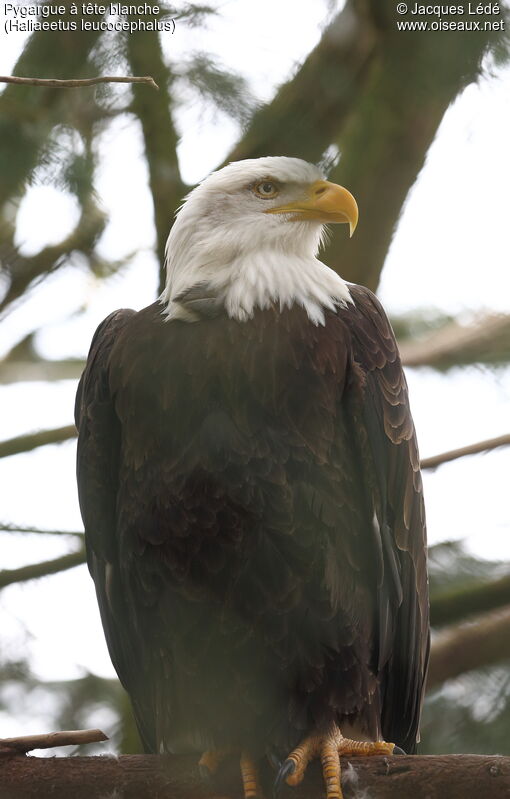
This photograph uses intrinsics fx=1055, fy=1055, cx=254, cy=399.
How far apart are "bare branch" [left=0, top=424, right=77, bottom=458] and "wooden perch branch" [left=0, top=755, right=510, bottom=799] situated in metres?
1.53

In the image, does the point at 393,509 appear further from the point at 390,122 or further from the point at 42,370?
the point at 42,370

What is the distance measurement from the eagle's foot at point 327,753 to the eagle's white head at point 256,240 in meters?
1.43

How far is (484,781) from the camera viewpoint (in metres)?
2.83

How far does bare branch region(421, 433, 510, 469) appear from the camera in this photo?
14.5ft

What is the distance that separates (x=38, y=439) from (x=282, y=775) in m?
1.81

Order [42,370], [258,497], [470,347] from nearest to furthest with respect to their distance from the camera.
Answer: [258,497]
[470,347]
[42,370]

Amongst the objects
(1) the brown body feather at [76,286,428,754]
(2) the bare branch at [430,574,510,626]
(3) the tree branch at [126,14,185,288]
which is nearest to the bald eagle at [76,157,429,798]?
(1) the brown body feather at [76,286,428,754]

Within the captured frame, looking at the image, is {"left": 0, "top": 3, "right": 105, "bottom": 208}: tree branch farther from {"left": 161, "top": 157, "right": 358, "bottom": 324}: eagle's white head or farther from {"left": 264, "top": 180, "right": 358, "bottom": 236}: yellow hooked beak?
{"left": 264, "top": 180, "right": 358, "bottom": 236}: yellow hooked beak

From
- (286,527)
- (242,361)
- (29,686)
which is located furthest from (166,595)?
(29,686)

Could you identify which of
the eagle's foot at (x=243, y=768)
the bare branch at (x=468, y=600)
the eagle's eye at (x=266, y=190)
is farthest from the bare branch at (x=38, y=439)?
the bare branch at (x=468, y=600)

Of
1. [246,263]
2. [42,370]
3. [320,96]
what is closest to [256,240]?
[246,263]

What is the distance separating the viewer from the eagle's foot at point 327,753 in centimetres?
325

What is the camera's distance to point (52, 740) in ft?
9.20

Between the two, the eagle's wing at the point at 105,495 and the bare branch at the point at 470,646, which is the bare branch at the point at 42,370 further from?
the bare branch at the point at 470,646
